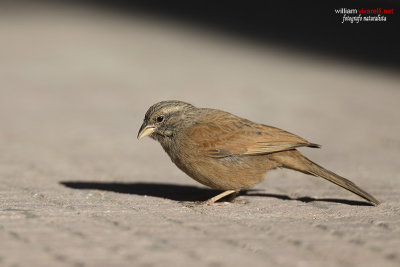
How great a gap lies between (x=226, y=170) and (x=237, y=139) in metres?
0.31

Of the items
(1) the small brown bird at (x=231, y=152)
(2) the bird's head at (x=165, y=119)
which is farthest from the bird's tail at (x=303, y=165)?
(2) the bird's head at (x=165, y=119)

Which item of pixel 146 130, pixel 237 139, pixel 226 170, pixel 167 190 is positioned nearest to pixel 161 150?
pixel 167 190

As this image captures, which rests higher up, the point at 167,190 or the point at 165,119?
the point at 165,119

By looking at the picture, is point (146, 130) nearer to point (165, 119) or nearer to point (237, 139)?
point (165, 119)

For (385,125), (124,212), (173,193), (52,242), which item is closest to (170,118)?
(173,193)

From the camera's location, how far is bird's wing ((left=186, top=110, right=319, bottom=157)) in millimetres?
6242

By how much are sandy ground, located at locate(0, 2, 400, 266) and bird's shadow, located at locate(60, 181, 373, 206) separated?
0.07ft

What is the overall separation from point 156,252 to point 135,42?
43.0 feet

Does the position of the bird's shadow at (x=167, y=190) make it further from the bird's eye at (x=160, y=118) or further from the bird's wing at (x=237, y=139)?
the bird's eye at (x=160, y=118)

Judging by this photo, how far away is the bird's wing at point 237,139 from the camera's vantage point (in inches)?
246

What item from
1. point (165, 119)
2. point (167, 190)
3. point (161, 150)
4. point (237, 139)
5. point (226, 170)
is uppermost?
point (165, 119)

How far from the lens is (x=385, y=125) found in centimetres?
1059

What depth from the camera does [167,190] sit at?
7.16 metres

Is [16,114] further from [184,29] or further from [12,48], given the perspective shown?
[184,29]
